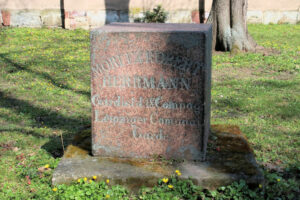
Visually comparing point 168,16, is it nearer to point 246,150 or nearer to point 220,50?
point 220,50

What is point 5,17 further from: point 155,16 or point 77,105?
point 77,105

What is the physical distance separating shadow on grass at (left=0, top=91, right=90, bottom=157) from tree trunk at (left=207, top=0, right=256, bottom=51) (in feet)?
16.9

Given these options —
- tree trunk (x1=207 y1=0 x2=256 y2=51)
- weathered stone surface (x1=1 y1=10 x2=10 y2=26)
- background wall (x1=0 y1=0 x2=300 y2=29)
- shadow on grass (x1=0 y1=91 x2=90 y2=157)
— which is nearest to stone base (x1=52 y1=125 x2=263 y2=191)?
shadow on grass (x1=0 y1=91 x2=90 y2=157)

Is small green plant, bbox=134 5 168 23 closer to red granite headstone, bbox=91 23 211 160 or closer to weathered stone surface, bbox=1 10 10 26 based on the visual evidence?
weathered stone surface, bbox=1 10 10 26

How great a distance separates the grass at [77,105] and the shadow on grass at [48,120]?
0.5 inches

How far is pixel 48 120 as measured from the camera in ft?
18.1

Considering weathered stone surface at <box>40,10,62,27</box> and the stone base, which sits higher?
weathered stone surface at <box>40,10,62,27</box>

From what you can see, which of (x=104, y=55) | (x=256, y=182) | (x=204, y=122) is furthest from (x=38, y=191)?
(x=256, y=182)

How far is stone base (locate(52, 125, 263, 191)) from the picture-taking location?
332cm

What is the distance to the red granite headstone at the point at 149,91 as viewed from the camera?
3.37 metres

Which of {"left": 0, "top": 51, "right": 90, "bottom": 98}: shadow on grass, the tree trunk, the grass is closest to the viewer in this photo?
the grass

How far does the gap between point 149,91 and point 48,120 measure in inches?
98.8

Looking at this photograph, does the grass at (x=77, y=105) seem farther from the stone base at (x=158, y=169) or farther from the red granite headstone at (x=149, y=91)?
the red granite headstone at (x=149, y=91)

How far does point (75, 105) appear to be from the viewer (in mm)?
6109
